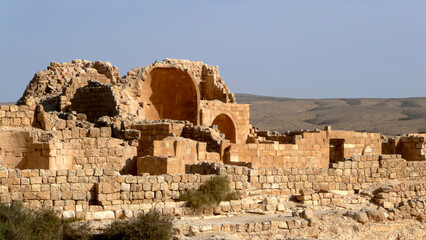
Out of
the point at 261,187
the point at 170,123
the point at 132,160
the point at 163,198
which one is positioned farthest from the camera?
the point at 170,123

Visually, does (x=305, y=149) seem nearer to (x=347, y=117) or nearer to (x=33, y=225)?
(x=33, y=225)

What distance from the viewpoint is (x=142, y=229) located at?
9.82 metres

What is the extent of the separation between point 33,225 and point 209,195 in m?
3.52

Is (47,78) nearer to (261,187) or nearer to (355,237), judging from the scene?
(261,187)

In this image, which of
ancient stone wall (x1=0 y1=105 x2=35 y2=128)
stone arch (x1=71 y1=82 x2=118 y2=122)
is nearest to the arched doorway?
stone arch (x1=71 y1=82 x2=118 y2=122)

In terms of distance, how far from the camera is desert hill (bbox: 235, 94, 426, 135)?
58.0 meters

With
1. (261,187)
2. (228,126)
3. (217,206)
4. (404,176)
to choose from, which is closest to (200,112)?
(228,126)

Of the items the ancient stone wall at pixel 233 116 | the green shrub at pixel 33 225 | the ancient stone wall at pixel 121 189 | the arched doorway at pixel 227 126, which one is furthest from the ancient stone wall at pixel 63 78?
the green shrub at pixel 33 225

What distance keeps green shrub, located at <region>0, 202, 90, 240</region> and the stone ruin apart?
30.8 inches

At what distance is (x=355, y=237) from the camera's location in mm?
12438

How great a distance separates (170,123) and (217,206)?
6.27 m

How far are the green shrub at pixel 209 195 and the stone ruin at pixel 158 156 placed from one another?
0.16 meters

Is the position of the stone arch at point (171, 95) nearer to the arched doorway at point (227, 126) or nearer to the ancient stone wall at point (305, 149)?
the arched doorway at point (227, 126)

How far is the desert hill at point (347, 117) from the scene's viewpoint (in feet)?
190
